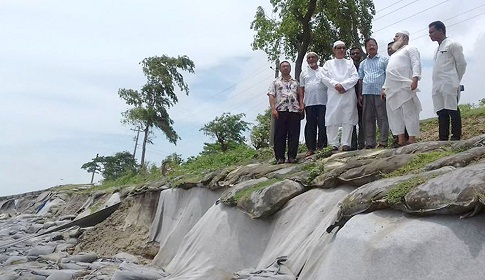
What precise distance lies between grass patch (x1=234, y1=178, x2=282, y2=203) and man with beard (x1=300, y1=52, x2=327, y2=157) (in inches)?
57.6

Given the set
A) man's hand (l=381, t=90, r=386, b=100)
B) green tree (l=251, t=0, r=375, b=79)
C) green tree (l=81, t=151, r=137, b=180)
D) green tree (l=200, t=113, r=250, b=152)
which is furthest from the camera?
green tree (l=81, t=151, r=137, b=180)

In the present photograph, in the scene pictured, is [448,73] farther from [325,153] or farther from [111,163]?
[111,163]

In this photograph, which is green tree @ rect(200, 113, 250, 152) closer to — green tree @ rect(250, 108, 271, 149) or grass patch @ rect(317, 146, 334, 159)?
green tree @ rect(250, 108, 271, 149)

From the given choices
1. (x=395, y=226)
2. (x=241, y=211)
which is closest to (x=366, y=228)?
(x=395, y=226)

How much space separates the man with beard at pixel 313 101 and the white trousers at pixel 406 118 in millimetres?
990

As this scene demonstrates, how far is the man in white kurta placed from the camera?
512 cm

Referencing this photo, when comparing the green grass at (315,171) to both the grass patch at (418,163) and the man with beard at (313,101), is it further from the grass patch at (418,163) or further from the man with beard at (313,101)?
the man with beard at (313,101)

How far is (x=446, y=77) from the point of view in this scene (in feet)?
17.0

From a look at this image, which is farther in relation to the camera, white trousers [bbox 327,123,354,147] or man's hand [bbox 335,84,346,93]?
white trousers [bbox 327,123,354,147]

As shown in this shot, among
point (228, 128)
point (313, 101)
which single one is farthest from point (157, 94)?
point (313, 101)

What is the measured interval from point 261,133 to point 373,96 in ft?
34.8

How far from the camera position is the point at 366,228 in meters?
2.85

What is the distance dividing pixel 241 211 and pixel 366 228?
2.10 metres

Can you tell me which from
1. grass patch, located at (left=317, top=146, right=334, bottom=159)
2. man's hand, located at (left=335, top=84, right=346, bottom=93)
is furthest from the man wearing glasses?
grass patch, located at (left=317, top=146, right=334, bottom=159)
